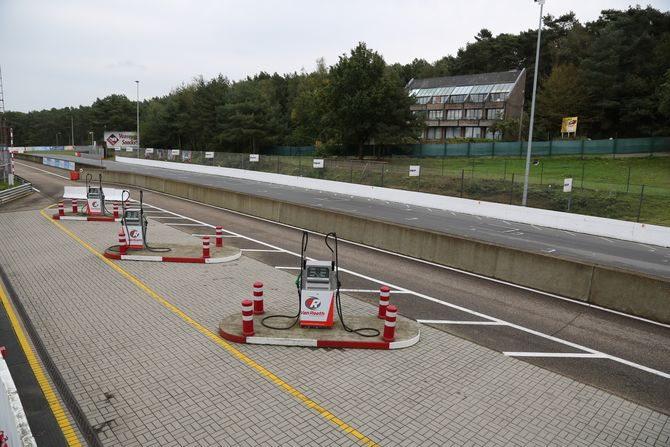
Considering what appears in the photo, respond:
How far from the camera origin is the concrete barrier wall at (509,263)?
12.1m

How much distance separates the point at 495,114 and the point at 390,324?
76.5 m

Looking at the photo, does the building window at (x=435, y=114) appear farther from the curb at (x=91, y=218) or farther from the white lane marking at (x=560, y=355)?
the white lane marking at (x=560, y=355)

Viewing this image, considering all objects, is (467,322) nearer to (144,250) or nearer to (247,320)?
(247,320)

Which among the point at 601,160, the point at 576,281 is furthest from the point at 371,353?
the point at 601,160

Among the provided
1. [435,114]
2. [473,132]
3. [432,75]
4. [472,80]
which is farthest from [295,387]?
[432,75]

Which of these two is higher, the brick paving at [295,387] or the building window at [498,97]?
the building window at [498,97]

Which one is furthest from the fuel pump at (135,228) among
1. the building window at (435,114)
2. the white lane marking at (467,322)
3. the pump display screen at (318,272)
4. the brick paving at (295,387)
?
the building window at (435,114)

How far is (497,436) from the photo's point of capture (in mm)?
6773

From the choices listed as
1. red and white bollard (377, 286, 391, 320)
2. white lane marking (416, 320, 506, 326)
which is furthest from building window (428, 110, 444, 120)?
red and white bollard (377, 286, 391, 320)

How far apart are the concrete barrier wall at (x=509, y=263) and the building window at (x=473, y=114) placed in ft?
214

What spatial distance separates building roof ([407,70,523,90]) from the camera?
79500 mm

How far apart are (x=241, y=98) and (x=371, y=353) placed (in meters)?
76.3

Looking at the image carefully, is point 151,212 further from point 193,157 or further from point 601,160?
point 601,160

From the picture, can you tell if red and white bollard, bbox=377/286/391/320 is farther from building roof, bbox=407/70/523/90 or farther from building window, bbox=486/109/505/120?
building roof, bbox=407/70/523/90
